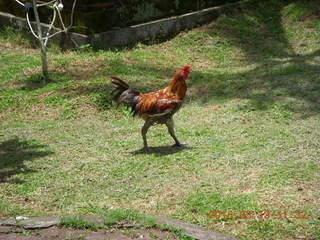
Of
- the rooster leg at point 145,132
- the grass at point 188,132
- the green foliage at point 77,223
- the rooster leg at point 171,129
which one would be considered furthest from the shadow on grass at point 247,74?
the green foliage at point 77,223

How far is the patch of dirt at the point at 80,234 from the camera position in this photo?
5562 millimetres

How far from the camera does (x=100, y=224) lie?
5797 mm

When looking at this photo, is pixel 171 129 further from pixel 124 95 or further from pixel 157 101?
pixel 124 95

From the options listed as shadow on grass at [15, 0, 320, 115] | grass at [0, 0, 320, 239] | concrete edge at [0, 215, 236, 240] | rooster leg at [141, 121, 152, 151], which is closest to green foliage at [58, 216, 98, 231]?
concrete edge at [0, 215, 236, 240]

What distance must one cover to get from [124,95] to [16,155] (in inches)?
76.6

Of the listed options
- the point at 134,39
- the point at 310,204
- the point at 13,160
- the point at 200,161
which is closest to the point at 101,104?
the point at 13,160

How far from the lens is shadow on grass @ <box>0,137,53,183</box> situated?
7.69 metres

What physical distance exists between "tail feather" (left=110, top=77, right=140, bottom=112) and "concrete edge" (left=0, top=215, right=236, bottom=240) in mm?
2541

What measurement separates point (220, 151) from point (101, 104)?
3.38m

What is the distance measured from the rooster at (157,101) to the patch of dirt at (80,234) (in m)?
2.61

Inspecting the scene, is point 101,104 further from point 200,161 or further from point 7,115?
point 200,161

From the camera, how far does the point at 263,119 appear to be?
30.7 ft
